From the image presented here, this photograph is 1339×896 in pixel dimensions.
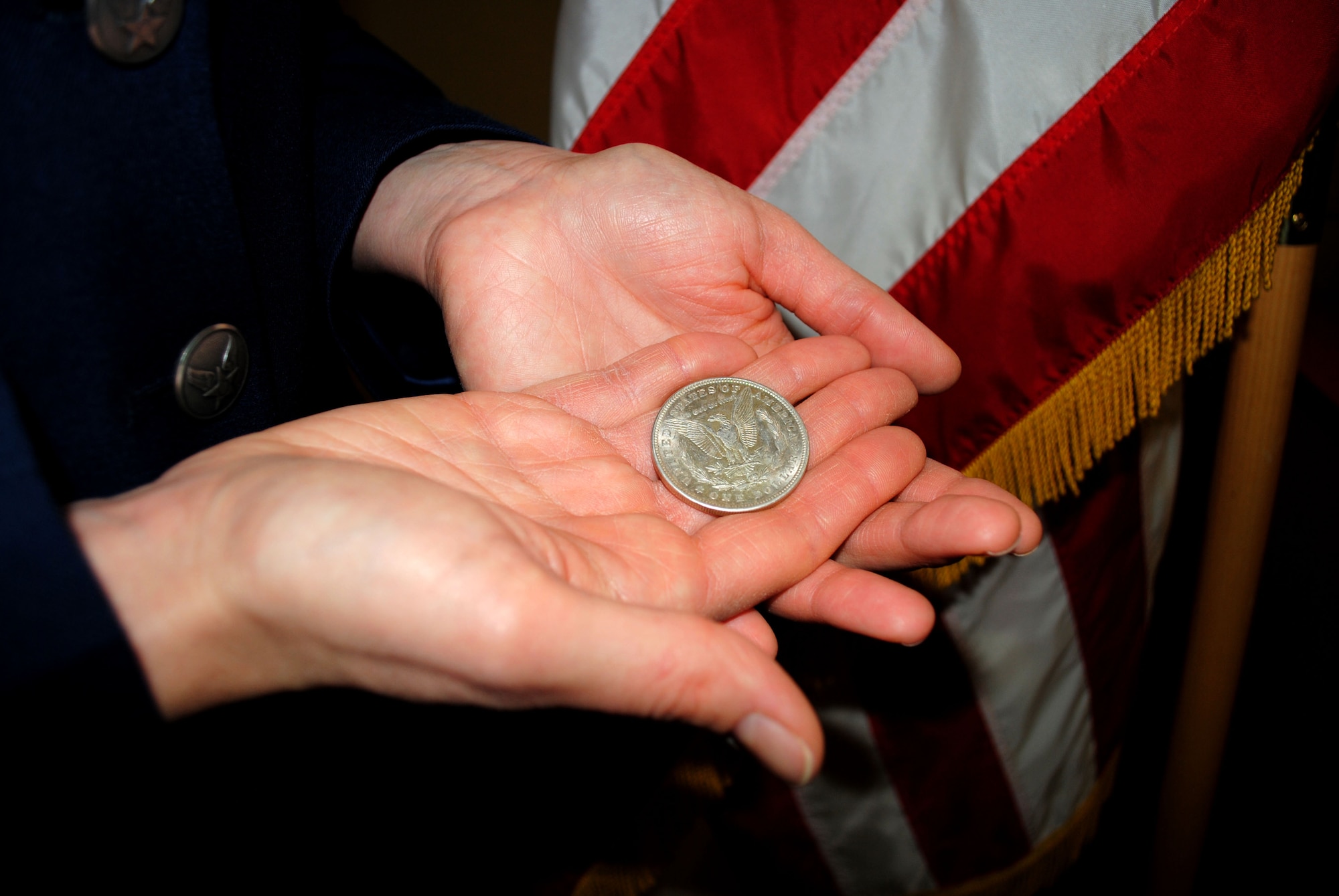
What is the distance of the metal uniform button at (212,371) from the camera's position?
33.4 inches

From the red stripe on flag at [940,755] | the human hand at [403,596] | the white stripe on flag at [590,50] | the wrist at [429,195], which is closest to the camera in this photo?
the human hand at [403,596]

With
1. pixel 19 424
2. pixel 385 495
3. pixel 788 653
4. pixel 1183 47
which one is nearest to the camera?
pixel 19 424

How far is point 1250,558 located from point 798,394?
98 centimetres

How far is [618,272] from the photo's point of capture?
1310mm

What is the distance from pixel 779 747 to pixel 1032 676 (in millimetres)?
1186

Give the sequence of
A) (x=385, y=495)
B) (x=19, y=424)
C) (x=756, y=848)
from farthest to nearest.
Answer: (x=756, y=848) → (x=385, y=495) → (x=19, y=424)

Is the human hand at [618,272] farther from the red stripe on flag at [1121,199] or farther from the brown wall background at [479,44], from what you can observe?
the brown wall background at [479,44]

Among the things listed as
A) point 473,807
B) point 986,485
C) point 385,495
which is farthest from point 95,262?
point 473,807

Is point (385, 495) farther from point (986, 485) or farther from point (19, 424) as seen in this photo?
point (986, 485)

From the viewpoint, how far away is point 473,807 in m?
1.55

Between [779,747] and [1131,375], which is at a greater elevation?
[1131,375]

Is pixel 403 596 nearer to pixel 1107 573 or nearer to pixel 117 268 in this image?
pixel 117 268

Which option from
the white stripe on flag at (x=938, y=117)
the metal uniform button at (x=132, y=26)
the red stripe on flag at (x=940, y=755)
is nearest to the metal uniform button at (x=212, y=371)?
the metal uniform button at (x=132, y=26)

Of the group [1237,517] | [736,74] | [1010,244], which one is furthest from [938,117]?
[1237,517]
